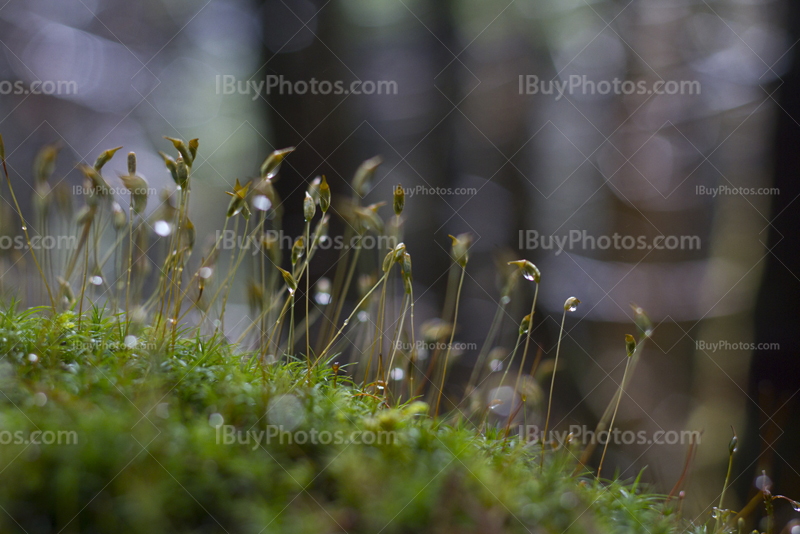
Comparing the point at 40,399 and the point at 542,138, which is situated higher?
the point at 542,138

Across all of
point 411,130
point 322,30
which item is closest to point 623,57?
point 411,130

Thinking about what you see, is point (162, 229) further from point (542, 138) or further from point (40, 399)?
point (542, 138)

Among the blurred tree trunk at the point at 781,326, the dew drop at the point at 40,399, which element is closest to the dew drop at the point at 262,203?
the dew drop at the point at 40,399

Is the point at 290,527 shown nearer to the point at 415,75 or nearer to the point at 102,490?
the point at 102,490

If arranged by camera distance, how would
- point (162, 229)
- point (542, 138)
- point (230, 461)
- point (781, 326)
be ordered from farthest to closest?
1. point (542, 138)
2. point (781, 326)
3. point (162, 229)
4. point (230, 461)

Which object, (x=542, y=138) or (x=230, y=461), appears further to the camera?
(x=542, y=138)

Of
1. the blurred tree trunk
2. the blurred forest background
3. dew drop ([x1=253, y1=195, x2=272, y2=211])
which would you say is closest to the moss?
dew drop ([x1=253, y1=195, x2=272, y2=211])

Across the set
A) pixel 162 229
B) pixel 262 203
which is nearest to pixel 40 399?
pixel 162 229

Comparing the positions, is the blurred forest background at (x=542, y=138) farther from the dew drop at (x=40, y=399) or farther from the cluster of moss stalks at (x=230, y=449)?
the dew drop at (x=40, y=399)

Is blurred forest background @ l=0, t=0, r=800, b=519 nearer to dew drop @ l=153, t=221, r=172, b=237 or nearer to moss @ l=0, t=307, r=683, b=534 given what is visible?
dew drop @ l=153, t=221, r=172, b=237
